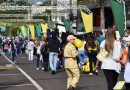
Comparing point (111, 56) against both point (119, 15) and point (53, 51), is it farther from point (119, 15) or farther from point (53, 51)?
point (53, 51)

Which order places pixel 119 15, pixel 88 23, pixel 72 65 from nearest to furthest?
pixel 72 65 → pixel 119 15 → pixel 88 23

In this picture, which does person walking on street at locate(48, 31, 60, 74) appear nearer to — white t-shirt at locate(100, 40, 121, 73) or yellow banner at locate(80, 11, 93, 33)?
yellow banner at locate(80, 11, 93, 33)

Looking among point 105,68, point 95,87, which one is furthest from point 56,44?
point 105,68

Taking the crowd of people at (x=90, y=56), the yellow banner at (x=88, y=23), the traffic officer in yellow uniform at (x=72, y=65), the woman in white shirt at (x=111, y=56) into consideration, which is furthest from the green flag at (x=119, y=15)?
the woman in white shirt at (x=111, y=56)

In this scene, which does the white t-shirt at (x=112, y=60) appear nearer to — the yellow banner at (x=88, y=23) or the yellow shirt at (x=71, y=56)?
the yellow shirt at (x=71, y=56)

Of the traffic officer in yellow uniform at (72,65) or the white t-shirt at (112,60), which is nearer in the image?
the white t-shirt at (112,60)

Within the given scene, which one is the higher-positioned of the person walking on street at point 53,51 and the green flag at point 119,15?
the green flag at point 119,15

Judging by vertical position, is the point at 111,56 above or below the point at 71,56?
above

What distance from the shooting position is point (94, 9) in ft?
192

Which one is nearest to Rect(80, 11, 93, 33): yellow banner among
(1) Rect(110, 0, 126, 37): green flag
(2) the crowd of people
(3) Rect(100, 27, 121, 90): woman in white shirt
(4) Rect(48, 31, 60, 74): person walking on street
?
(2) the crowd of people

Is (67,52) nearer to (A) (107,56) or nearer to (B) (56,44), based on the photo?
(A) (107,56)

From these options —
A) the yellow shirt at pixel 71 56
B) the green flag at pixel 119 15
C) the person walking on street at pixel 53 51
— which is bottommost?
the person walking on street at pixel 53 51

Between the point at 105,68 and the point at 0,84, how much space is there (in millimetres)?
6597

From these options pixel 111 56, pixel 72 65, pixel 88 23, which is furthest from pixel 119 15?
pixel 111 56
